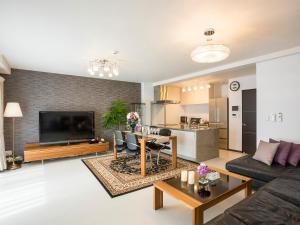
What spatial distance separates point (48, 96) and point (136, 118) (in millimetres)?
2700

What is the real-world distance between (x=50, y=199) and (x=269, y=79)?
455cm

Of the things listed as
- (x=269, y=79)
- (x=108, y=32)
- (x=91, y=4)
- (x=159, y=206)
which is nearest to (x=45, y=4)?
(x=91, y=4)

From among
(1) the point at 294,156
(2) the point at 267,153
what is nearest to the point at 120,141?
(2) the point at 267,153

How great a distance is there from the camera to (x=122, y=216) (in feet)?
7.04

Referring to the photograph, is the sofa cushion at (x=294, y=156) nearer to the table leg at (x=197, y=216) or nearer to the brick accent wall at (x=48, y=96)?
the table leg at (x=197, y=216)

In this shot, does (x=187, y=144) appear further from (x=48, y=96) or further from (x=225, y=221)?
(x=48, y=96)

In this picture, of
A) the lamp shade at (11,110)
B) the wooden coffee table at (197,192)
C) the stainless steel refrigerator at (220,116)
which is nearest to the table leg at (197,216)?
the wooden coffee table at (197,192)

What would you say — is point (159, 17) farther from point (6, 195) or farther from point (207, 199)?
point (6, 195)

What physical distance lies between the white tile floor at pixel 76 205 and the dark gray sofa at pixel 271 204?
62 centimetres

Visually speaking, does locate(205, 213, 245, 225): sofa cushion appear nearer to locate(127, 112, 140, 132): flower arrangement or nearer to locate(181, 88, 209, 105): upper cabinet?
locate(127, 112, 140, 132): flower arrangement

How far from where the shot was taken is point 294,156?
2.75m

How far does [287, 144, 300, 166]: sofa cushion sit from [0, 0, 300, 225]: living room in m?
0.02

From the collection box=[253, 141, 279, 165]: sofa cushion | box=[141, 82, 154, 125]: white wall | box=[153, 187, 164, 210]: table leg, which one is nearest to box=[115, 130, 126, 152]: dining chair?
box=[153, 187, 164, 210]: table leg

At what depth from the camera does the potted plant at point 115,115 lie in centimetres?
536
